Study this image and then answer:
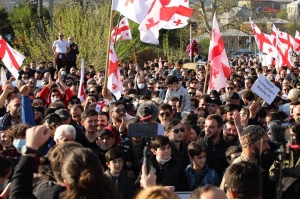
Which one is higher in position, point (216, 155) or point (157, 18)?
point (157, 18)

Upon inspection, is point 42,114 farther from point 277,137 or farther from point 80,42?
point 80,42

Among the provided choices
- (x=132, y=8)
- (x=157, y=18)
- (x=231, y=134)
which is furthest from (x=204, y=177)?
(x=157, y=18)

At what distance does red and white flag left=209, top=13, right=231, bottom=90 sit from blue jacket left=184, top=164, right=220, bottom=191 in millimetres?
5593

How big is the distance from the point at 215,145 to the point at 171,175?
3.98 feet

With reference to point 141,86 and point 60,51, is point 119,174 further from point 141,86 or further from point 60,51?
point 60,51

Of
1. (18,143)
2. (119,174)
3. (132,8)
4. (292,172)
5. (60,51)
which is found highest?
(132,8)

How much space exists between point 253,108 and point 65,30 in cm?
1782

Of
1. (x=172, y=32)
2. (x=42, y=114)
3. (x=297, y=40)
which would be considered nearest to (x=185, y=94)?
(x=42, y=114)

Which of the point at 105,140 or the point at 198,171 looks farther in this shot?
the point at 105,140

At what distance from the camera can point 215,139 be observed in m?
7.61

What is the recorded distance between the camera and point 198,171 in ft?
21.8

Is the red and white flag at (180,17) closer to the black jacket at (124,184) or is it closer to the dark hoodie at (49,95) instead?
A: the dark hoodie at (49,95)

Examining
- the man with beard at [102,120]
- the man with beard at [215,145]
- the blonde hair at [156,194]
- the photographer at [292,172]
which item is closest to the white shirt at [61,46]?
the man with beard at [102,120]

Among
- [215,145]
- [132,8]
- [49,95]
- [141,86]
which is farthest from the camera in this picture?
[141,86]
